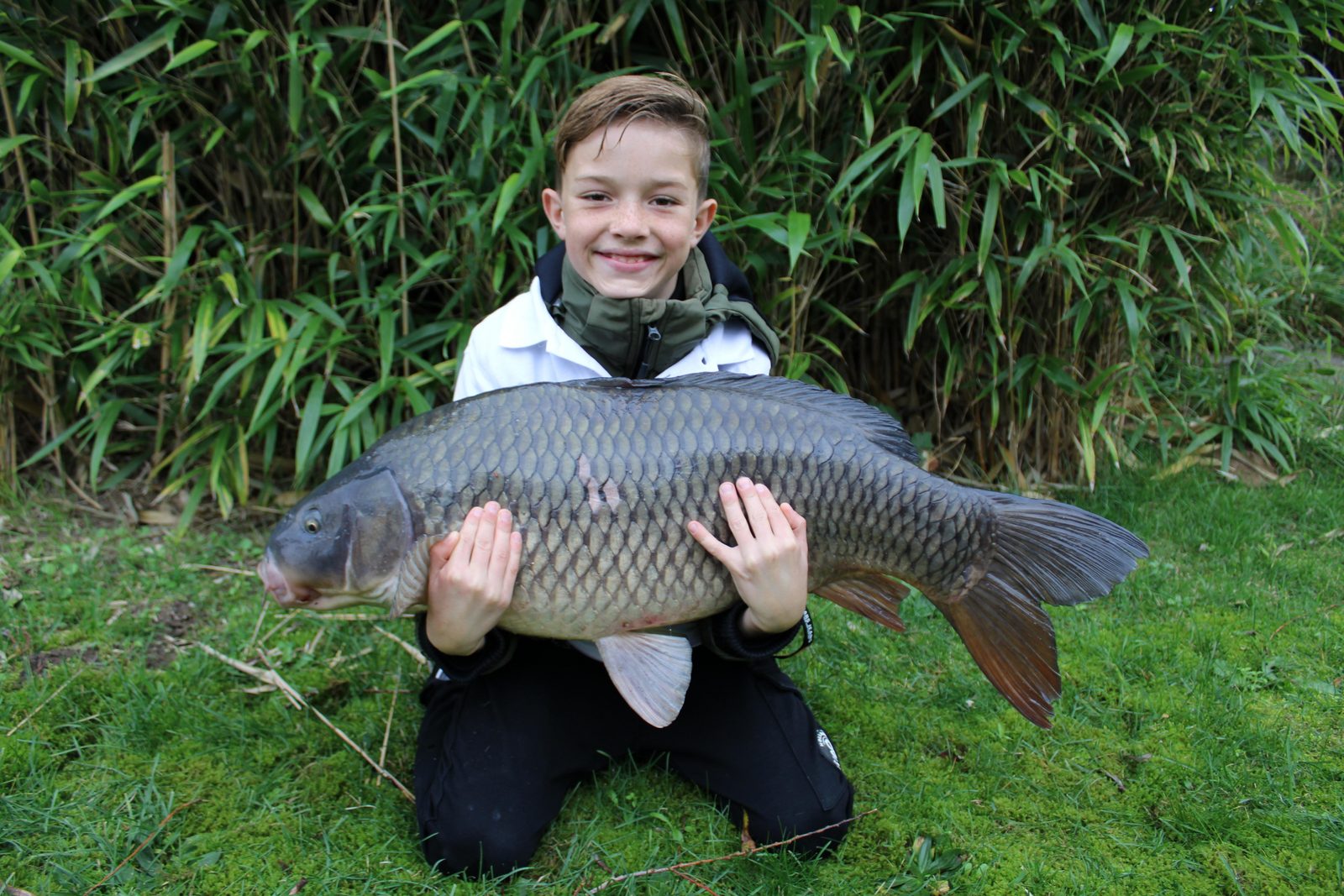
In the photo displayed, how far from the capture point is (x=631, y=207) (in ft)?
5.20

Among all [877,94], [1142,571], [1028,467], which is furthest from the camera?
[1028,467]

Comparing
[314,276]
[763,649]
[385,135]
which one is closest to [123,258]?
[314,276]

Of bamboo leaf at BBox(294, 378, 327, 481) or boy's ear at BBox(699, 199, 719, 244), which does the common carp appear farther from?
bamboo leaf at BBox(294, 378, 327, 481)

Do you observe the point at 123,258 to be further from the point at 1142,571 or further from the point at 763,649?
the point at 1142,571

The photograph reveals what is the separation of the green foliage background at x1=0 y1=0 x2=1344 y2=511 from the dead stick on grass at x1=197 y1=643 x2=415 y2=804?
2.07 ft

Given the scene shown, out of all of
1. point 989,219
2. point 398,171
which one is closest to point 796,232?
point 989,219

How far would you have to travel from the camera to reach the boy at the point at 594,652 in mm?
1514

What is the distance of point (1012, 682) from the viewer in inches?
56.4

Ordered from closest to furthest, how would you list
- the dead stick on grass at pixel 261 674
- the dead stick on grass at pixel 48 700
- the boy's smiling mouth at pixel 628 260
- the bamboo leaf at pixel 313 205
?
the boy's smiling mouth at pixel 628 260, the dead stick on grass at pixel 48 700, the dead stick on grass at pixel 261 674, the bamboo leaf at pixel 313 205

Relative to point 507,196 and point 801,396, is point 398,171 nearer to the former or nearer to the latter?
point 507,196

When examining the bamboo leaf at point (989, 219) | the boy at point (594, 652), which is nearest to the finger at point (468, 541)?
the boy at point (594, 652)

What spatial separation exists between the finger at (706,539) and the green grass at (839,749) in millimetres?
500

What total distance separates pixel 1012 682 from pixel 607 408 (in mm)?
711

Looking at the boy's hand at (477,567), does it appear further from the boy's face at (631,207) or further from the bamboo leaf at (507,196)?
the bamboo leaf at (507,196)
